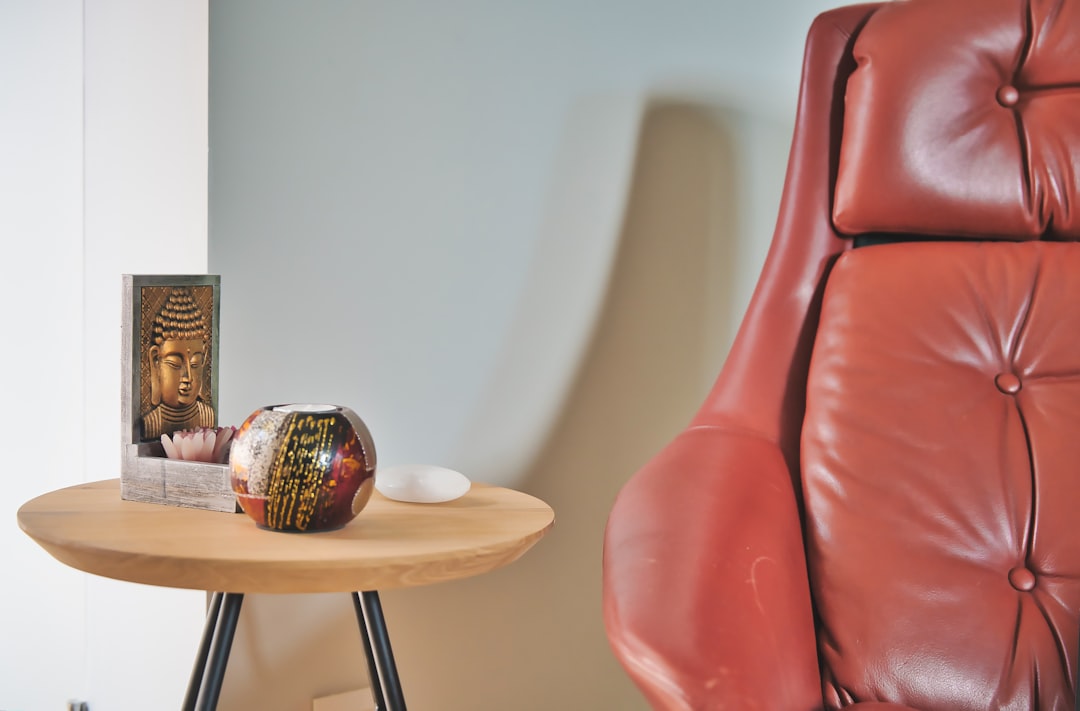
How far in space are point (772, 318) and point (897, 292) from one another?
134mm

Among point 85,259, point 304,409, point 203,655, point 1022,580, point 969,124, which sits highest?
point 969,124

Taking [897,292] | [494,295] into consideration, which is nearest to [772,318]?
[897,292]

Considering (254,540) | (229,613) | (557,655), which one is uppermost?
(254,540)

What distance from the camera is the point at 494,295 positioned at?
1.20 metres

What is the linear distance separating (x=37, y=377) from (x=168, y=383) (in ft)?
1.23

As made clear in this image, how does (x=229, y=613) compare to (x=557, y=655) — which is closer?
(x=229, y=613)

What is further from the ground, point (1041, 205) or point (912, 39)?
point (912, 39)

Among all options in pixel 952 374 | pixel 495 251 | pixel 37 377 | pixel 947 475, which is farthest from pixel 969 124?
pixel 37 377

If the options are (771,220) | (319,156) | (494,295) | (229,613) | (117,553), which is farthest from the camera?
(771,220)

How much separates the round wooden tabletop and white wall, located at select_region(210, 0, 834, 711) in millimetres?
291

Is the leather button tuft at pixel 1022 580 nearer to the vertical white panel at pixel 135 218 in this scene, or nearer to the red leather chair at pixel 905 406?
the red leather chair at pixel 905 406

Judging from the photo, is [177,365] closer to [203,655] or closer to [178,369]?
[178,369]

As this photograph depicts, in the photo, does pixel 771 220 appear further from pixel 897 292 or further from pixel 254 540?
pixel 254 540

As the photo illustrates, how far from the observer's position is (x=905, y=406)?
85cm
